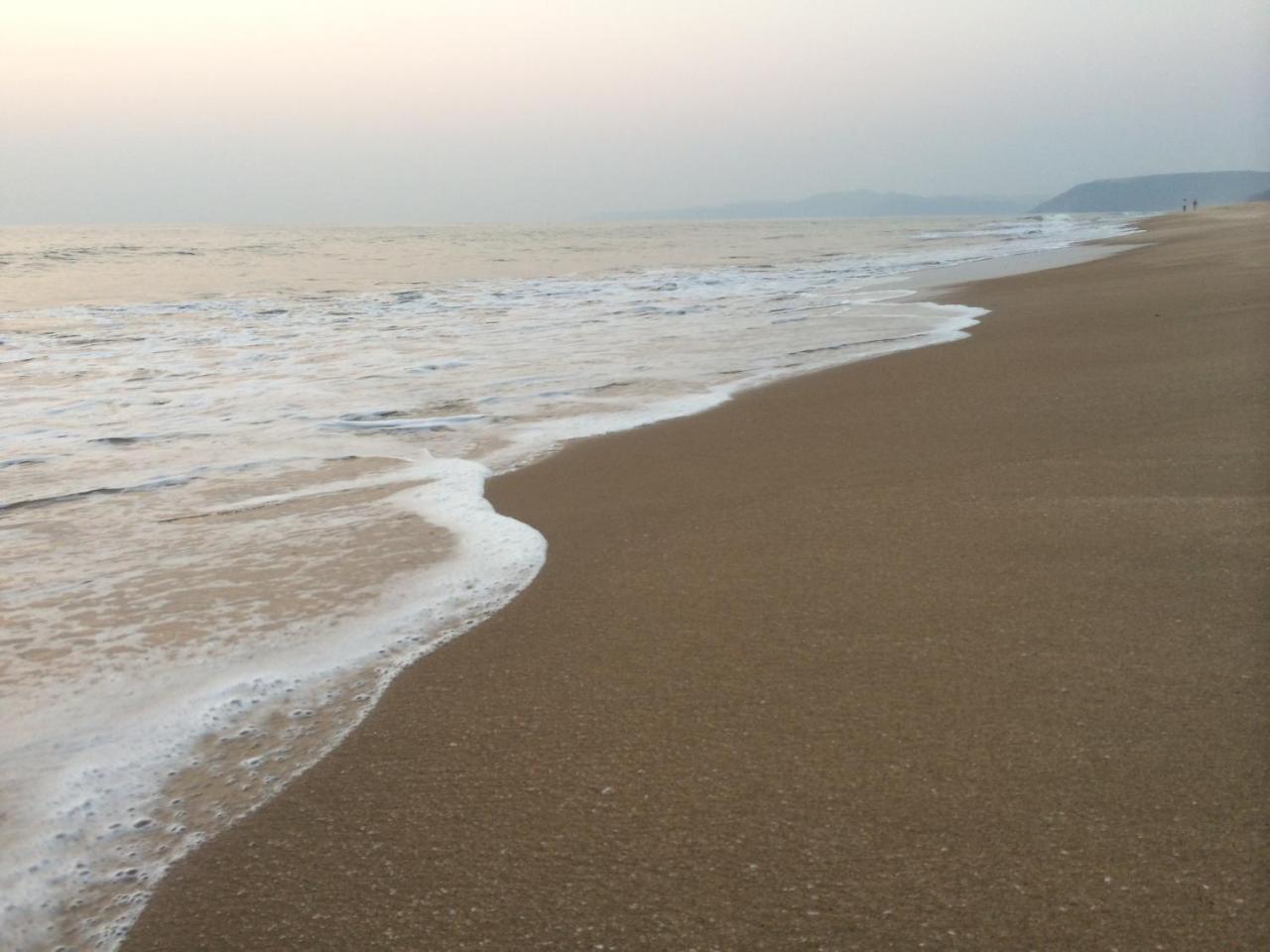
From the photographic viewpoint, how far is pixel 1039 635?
2.76 m

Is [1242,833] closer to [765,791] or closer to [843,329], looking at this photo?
[765,791]

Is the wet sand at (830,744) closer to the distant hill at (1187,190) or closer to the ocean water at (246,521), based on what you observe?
the ocean water at (246,521)

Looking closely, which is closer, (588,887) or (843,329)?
(588,887)

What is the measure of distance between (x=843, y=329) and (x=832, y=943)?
10086 mm

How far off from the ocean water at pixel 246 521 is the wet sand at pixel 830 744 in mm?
246

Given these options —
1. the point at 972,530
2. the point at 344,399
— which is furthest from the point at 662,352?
the point at 972,530

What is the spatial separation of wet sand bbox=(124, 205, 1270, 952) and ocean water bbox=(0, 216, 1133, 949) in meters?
0.25

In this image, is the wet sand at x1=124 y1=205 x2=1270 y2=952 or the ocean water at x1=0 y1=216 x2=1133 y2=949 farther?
the ocean water at x1=0 y1=216 x2=1133 y2=949

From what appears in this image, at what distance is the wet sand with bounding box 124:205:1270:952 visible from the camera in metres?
1.78

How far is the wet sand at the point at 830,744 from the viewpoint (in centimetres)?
178

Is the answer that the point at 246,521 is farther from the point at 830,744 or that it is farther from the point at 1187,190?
the point at 1187,190

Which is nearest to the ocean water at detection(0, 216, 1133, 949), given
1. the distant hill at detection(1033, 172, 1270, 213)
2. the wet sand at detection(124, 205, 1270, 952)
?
the wet sand at detection(124, 205, 1270, 952)

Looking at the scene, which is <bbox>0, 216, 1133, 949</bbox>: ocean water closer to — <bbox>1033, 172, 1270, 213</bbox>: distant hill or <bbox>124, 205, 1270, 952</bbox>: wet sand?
<bbox>124, 205, 1270, 952</bbox>: wet sand

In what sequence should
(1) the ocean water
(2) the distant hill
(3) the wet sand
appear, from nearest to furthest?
1. (3) the wet sand
2. (1) the ocean water
3. (2) the distant hill
